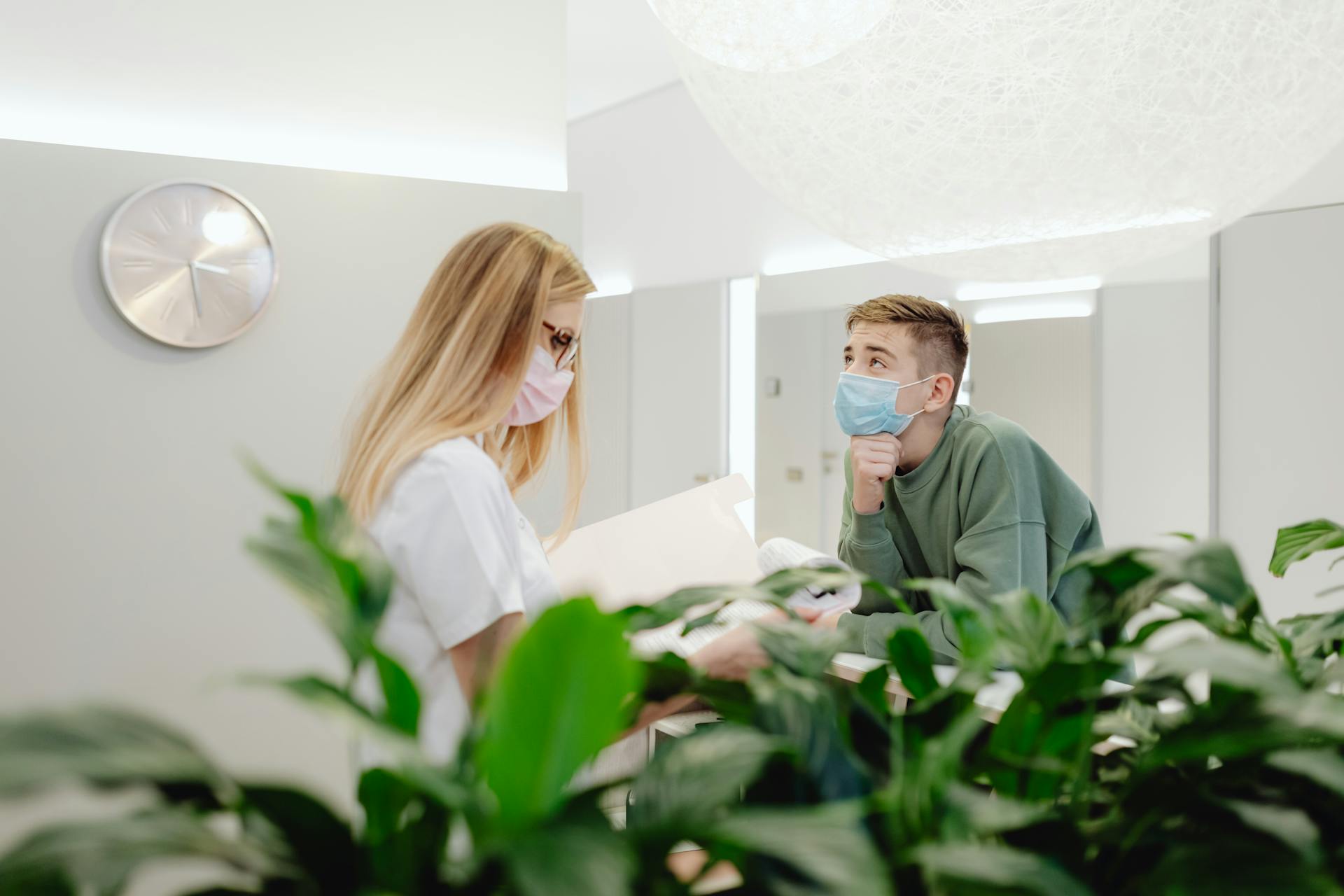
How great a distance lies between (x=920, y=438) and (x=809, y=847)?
1654mm

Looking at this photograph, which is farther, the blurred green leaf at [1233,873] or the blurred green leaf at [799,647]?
the blurred green leaf at [799,647]

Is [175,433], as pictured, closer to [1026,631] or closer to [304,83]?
[304,83]

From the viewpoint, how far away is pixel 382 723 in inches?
19.4

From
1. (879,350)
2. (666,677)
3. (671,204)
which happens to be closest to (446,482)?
(666,677)

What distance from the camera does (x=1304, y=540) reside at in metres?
0.96

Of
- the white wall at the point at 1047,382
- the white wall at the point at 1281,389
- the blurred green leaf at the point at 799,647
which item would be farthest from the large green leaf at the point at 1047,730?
the white wall at the point at 1047,382

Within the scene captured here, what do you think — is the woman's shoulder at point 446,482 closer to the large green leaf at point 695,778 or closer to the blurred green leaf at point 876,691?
the blurred green leaf at point 876,691

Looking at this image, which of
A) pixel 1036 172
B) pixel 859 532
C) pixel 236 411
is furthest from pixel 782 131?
pixel 236 411

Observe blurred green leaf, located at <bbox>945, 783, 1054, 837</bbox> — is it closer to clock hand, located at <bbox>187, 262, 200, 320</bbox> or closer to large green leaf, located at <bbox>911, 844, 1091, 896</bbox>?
large green leaf, located at <bbox>911, 844, 1091, 896</bbox>

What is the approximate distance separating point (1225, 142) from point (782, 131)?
51 centimetres

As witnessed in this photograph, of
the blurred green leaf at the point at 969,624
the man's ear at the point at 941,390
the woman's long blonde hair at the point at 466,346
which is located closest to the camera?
the blurred green leaf at the point at 969,624

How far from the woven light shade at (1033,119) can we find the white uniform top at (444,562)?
571 mm

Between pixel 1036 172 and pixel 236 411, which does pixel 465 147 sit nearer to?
pixel 236 411

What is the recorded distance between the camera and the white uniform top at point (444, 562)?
4.28 ft
